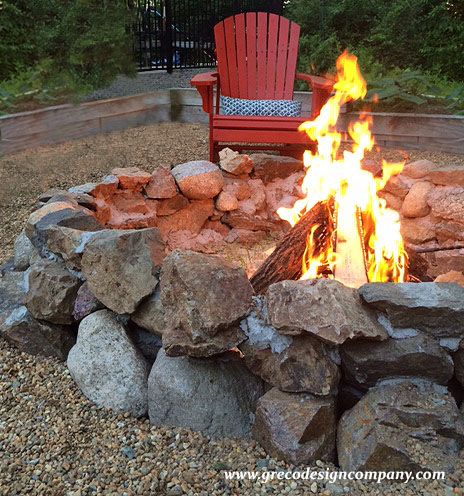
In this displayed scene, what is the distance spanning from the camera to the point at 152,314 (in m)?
2.09

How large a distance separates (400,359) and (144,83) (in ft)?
16.9

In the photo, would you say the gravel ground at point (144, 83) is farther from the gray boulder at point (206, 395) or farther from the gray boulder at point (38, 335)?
the gray boulder at point (206, 395)

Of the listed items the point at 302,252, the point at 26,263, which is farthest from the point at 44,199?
the point at 302,252

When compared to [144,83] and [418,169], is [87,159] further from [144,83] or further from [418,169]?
[418,169]

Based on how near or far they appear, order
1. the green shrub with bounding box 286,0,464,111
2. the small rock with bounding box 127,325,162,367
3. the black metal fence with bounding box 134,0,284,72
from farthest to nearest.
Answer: the black metal fence with bounding box 134,0,284,72, the green shrub with bounding box 286,0,464,111, the small rock with bounding box 127,325,162,367

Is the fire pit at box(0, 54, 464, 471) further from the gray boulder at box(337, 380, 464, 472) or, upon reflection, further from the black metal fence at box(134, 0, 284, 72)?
the black metal fence at box(134, 0, 284, 72)

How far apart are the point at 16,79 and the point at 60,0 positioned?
91 centimetres

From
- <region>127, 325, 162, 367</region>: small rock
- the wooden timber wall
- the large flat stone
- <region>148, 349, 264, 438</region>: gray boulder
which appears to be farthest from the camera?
the wooden timber wall

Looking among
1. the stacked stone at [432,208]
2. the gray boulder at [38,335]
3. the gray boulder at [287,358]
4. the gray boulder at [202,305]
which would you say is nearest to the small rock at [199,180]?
the stacked stone at [432,208]

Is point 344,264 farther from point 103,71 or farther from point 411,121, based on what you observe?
point 103,71

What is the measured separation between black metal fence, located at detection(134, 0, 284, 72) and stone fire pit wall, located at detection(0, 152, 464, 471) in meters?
4.70

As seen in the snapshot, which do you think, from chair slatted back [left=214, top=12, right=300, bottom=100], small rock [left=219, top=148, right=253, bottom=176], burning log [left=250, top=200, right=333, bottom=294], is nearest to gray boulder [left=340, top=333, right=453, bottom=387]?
burning log [left=250, top=200, right=333, bottom=294]

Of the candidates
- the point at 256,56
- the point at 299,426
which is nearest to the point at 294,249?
the point at 299,426

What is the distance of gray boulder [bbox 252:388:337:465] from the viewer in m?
1.76
